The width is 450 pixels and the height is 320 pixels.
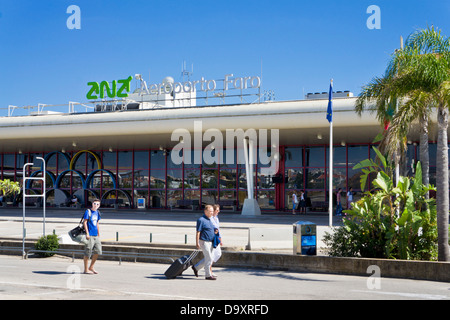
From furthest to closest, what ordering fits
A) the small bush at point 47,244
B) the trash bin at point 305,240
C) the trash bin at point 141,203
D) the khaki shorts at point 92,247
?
the trash bin at point 141,203 → the small bush at point 47,244 → the trash bin at point 305,240 → the khaki shorts at point 92,247

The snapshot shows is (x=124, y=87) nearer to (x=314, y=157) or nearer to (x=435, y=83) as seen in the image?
(x=314, y=157)

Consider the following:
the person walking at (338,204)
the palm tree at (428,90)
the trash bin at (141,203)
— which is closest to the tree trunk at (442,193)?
the palm tree at (428,90)

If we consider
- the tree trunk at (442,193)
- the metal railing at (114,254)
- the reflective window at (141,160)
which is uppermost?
the reflective window at (141,160)

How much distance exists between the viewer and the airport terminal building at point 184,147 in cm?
2930

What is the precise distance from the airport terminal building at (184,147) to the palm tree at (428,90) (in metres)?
12.3

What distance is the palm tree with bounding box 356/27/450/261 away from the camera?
1269cm

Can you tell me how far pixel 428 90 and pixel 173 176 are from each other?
30484mm

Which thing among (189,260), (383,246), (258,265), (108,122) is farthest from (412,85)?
(108,122)

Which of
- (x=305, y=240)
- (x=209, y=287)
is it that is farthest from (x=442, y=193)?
(x=209, y=287)

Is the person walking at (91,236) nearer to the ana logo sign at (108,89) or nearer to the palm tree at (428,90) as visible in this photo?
the palm tree at (428,90)

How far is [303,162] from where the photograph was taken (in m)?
38.4

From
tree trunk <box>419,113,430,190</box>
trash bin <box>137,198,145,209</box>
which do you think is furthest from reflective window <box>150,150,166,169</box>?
tree trunk <box>419,113,430,190</box>
